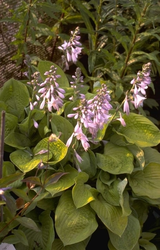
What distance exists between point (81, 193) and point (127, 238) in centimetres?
25

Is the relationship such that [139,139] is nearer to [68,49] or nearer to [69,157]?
[69,157]

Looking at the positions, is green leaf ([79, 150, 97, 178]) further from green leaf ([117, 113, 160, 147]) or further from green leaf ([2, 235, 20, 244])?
green leaf ([2, 235, 20, 244])

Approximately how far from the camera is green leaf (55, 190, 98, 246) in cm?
110

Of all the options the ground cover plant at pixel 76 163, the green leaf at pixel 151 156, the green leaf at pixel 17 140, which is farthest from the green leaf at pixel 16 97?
the green leaf at pixel 151 156

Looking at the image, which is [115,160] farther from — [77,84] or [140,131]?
[77,84]

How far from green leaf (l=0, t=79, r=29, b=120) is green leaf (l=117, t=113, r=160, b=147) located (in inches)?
16.1

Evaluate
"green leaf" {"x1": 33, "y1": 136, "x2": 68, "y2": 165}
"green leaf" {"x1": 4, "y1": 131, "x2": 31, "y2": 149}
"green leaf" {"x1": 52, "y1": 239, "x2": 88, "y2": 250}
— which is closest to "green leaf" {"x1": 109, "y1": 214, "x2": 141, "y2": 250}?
"green leaf" {"x1": 52, "y1": 239, "x2": 88, "y2": 250}

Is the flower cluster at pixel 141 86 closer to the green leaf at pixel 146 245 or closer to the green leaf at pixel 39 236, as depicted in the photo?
the green leaf at pixel 39 236

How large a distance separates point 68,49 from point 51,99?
379 millimetres

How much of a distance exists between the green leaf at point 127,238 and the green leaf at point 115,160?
21cm

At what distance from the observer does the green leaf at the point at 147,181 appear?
1227mm

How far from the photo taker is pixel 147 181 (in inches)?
50.4

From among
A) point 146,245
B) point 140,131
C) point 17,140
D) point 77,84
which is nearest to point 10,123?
point 17,140

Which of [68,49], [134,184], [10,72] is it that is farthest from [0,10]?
[134,184]
